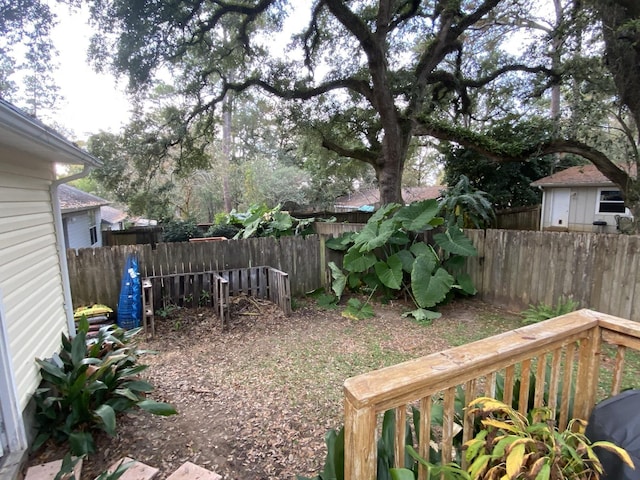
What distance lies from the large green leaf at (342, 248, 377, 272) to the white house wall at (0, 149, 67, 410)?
3.79m

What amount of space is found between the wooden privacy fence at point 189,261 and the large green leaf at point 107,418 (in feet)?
10.5

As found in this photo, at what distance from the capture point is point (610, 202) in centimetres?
1104

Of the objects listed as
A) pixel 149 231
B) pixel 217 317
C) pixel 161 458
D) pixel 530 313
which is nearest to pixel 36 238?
pixel 161 458

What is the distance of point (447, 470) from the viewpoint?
3.84 feet

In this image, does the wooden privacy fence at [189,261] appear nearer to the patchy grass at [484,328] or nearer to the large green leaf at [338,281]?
the large green leaf at [338,281]

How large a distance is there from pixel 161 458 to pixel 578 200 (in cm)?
1437

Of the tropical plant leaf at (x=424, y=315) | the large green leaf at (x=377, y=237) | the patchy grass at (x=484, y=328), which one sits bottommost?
the patchy grass at (x=484, y=328)

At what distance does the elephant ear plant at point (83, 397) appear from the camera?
2164 millimetres

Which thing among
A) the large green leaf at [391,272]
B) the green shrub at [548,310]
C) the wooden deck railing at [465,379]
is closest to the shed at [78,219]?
the large green leaf at [391,272]

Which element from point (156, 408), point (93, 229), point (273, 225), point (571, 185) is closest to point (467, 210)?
point (273, 225)

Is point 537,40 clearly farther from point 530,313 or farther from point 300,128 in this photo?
point 530,313

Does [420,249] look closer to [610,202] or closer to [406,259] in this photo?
[406,259]

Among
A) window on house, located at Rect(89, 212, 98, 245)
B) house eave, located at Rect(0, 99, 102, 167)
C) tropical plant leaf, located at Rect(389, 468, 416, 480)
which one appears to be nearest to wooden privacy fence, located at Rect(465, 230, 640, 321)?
tropical plant leaf, located at Rect(389, 468, 416, 480)

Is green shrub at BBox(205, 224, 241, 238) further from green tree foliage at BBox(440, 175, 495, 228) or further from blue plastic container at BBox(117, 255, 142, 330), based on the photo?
green tree foliage at BBox(440, 175, 495, 228)
